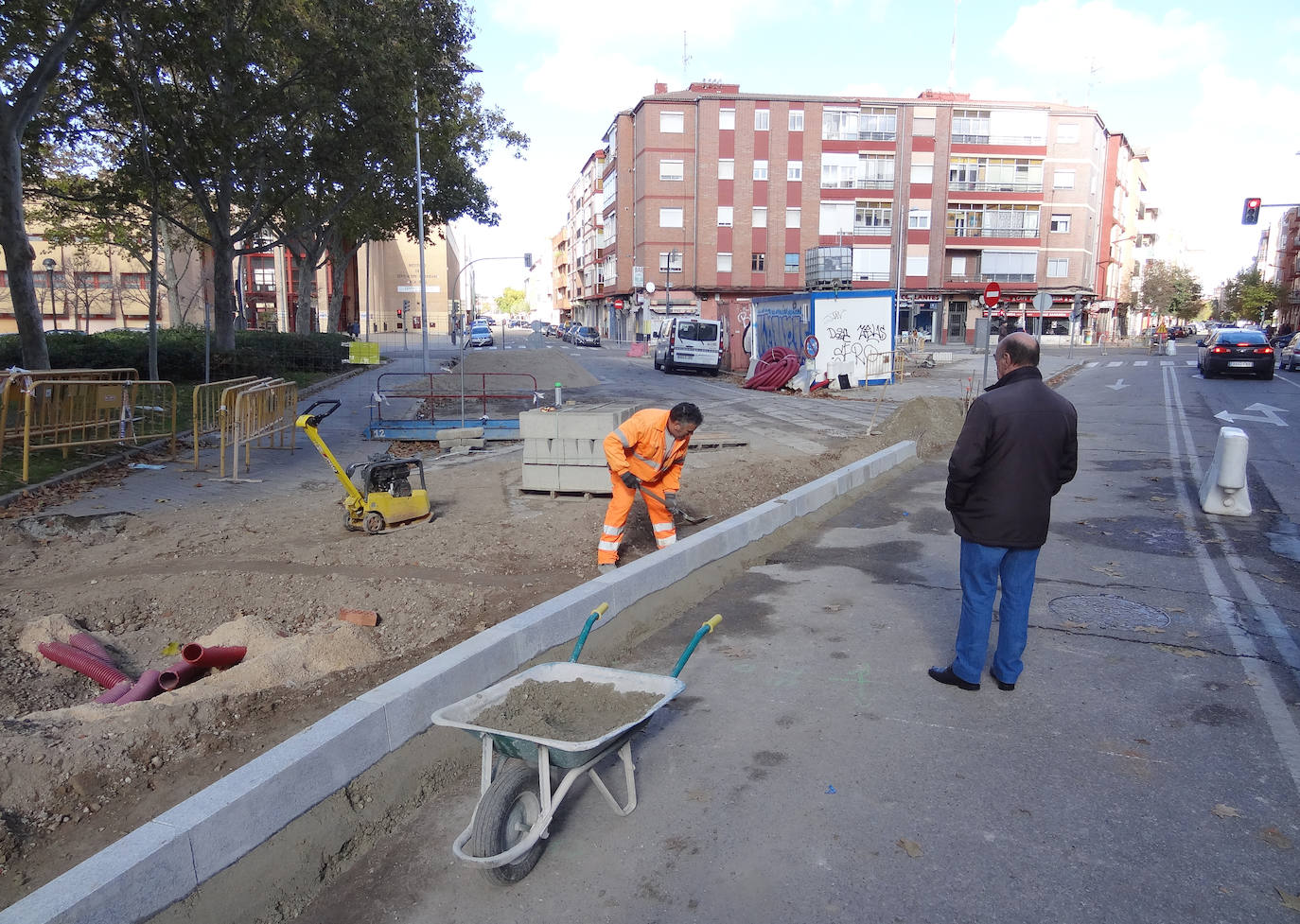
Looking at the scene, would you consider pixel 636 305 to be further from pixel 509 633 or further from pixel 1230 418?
pixel 509 633

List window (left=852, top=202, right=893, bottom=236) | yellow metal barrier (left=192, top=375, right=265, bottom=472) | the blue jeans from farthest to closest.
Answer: window (left=852, top=202, right=893, bottom=236)
yellow metal barrier (left=192, top=375, right=265, bottom=472)
the blue jeans

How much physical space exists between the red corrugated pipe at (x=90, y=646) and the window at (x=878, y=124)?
198 ft

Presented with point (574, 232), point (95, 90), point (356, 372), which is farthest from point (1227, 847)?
point (574, 232)

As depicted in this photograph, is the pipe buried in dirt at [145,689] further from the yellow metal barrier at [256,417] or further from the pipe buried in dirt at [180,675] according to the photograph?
the yellow metal barrier at [256,417]

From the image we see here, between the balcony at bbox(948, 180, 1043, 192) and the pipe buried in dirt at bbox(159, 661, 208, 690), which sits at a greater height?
the balcony at bbox(948, 180, 1043, 192)

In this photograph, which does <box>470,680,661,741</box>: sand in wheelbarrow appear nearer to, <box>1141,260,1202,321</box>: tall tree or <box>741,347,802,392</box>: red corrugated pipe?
<box>741,347,802,392</box>: red corrugated pipe

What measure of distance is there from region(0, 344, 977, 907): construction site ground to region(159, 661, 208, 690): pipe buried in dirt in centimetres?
26

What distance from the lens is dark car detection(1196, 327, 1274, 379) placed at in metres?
26.5

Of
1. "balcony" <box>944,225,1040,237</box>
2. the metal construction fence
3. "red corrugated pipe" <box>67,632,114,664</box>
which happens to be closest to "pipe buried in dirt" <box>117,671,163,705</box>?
"red corrugated pipe" <box>67,632,114,664</box>

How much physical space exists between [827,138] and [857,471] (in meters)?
53.4

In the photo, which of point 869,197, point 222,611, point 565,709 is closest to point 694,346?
point 222,611

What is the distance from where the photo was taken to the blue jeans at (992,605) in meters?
4.33

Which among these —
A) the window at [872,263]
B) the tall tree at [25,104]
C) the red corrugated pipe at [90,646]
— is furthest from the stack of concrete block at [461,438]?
the window at [872,263]

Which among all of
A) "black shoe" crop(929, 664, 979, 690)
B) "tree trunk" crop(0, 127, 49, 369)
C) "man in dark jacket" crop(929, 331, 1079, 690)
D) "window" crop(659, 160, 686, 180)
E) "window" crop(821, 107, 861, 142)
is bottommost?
"black shoe" crop(929, 664, 979, 690)
